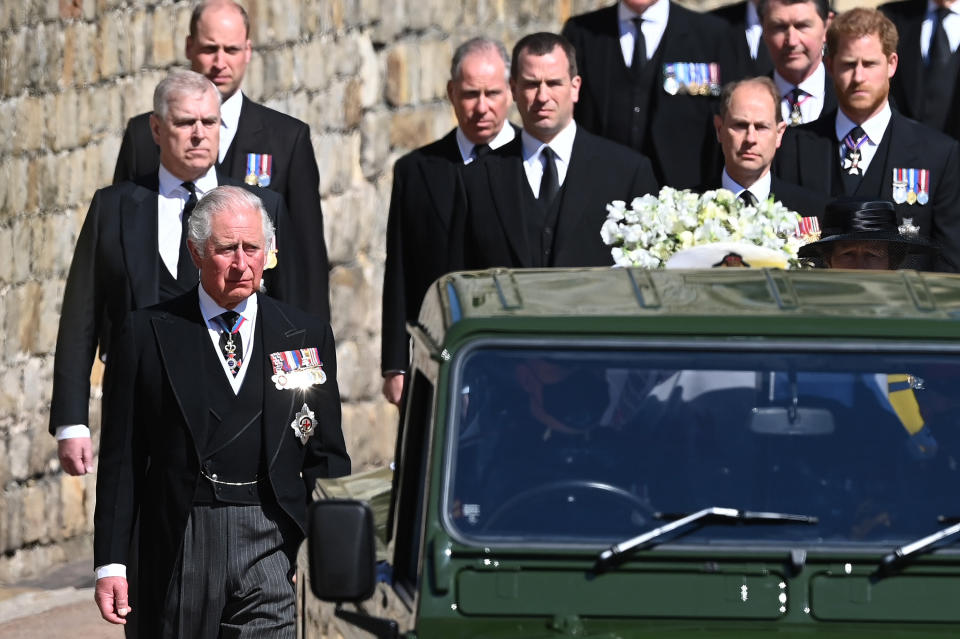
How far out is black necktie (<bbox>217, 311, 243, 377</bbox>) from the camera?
6910mm

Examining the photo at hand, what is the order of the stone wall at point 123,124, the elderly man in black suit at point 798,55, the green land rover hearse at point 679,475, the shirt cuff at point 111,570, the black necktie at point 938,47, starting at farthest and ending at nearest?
the stone wall at point 123,124
the black necktie at point 938,47
the elderly man in black suit at point 798,55
the shirt cuff at point 111,570
the green land rover hearse at point 679,475

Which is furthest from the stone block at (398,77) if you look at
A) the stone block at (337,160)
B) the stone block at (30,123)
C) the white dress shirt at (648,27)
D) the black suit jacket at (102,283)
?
the black suit jacket at (102,283)

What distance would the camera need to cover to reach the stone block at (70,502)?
1203 cm

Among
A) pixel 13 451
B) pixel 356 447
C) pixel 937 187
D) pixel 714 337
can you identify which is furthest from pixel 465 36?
pixel 714 337

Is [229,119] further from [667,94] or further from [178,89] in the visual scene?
[667,94]

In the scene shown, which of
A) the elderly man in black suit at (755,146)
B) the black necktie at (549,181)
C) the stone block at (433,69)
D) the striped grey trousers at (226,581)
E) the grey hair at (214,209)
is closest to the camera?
the striped grey trousers at (226,581)

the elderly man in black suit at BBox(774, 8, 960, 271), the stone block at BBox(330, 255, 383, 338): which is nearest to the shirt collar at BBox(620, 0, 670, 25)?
the elderly man in black suit at BBox(774, 8, 960, 271)

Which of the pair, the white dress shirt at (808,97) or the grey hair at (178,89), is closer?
the grey hair at (178,89)

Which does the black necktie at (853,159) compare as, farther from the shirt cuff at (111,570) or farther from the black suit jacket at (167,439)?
the shirt cuff at (111,570)

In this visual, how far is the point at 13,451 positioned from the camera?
1186cm

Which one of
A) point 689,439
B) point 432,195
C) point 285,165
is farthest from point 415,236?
point 689,439

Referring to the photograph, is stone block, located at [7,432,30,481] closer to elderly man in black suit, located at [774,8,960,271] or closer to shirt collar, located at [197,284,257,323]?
elderly man in black suit, located at [774,8,960,271]

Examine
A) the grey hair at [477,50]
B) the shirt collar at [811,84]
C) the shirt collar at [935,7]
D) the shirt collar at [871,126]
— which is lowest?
the shirt collar at [871,126]

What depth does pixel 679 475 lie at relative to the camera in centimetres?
474
